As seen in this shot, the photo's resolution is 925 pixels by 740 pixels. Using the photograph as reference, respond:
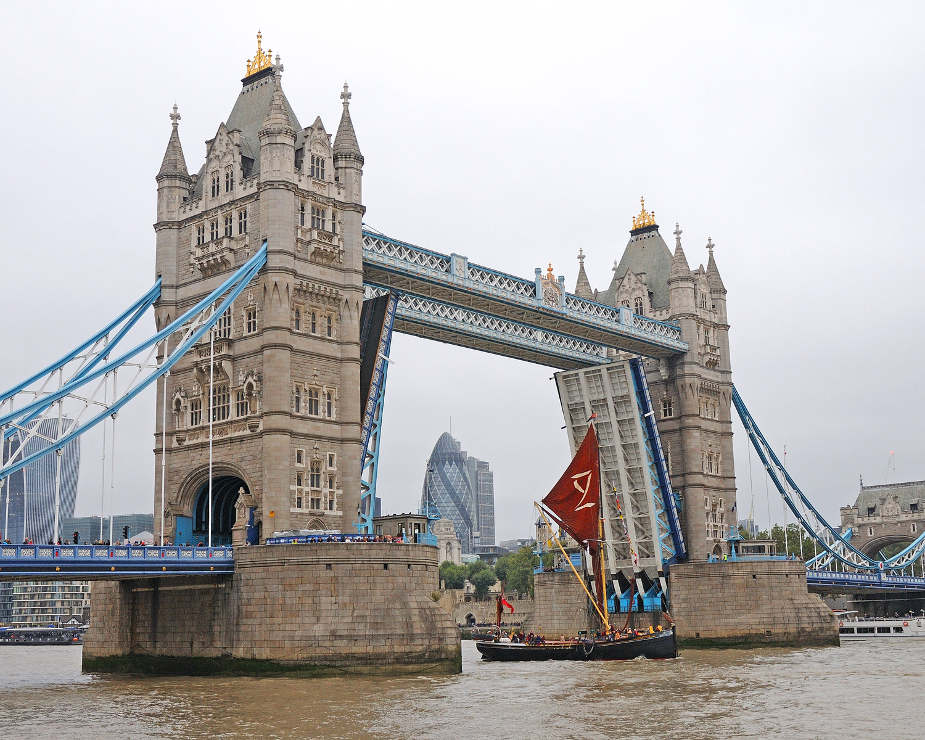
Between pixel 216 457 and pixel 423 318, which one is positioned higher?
pixel 423 318

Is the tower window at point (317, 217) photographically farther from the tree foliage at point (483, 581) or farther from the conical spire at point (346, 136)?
the tree foliage at point (483, 581)

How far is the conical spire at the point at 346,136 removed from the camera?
196 feet

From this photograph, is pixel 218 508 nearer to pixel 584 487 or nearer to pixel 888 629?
pixel 584 487

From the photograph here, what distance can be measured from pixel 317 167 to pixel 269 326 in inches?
370

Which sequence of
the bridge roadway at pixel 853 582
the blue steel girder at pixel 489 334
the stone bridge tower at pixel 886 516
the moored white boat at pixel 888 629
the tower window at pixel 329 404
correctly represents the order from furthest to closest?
the stone bridge tower at pixel 886 516
the moored white boat at pixel 888 629
the bridge roadway at pixel 853 582
the blue steel girder at pixel 489 334
the tower window at pixel 329 404

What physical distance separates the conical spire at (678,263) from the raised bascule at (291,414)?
1029 centimetres

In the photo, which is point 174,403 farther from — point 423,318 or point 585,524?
point 585,524

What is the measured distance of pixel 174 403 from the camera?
59.5 metres

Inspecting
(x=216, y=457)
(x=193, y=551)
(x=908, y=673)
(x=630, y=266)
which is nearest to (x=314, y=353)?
(x=216, y=457)

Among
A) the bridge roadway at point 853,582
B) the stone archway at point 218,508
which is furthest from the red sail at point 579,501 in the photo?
the bridge roadway at point 853,582

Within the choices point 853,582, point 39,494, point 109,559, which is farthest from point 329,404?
point 39,494

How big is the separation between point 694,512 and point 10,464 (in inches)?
1997

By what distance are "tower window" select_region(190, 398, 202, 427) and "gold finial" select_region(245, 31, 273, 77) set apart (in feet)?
60.7

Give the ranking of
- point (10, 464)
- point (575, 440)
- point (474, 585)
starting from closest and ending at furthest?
point (10, 464) → point (575, 440) → point (474, 585)
